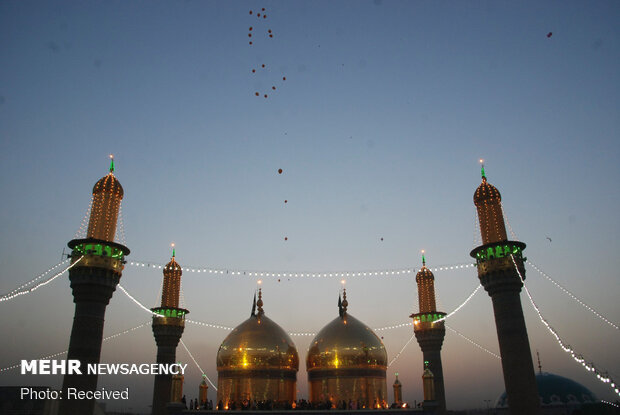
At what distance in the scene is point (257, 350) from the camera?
27.3 meters

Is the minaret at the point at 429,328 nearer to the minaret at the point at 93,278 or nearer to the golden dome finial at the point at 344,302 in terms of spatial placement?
the golden dome finial at the point at 344,302

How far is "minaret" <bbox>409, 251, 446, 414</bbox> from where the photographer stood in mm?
31094

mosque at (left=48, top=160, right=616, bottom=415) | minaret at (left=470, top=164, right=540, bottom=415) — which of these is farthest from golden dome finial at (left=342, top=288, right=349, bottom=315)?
minaret at (left=470, top=164, right=540, bottom=415)

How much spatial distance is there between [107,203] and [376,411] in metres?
16.4

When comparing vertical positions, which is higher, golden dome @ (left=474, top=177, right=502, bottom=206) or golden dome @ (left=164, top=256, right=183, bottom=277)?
golden dome @ (left=474, top=177, right=502, bottom=206)

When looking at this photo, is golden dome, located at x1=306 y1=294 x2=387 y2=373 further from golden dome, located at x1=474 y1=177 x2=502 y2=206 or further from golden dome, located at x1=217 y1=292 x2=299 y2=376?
golden dome, located at x1=474 y1=177 x2=502 y2=206

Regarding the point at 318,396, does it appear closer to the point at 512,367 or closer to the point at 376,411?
the point at 376,411

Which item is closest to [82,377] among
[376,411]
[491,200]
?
[376,411]

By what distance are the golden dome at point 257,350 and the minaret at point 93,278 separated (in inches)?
283

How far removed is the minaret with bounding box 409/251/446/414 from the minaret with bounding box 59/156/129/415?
59.9 feet

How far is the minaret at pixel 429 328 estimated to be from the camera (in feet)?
102

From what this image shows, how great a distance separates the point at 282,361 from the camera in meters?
27.3

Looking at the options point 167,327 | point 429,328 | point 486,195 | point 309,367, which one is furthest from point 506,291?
point 167,327

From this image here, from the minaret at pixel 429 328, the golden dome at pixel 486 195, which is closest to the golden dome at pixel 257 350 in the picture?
the minaret at pixel 429 328
